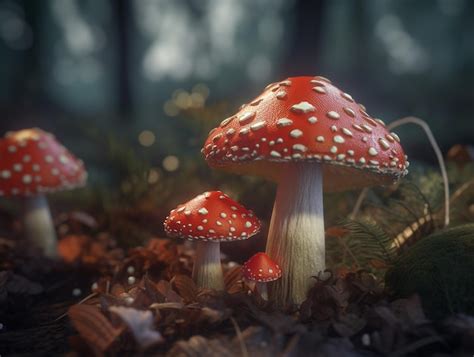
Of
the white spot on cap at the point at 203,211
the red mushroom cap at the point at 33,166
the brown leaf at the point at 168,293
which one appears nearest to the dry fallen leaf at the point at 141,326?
the brown leaf at the point at 168,293

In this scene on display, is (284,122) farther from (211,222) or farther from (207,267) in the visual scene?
(207,267)

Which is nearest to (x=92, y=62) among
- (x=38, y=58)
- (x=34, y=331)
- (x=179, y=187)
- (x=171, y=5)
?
(x=171, y=5)

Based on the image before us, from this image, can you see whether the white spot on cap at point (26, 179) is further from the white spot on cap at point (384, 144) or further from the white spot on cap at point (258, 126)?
the white spot on cap at point (384, 144)

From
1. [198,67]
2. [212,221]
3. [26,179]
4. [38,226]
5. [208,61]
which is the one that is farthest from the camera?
[208,61]

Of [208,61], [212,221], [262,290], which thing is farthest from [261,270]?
[208,61]

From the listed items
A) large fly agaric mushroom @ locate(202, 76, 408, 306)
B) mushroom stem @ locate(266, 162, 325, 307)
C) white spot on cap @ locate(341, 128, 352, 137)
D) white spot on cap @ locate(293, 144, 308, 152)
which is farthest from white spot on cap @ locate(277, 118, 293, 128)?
mushroom stem @ locate(266, 162, 325, 307)

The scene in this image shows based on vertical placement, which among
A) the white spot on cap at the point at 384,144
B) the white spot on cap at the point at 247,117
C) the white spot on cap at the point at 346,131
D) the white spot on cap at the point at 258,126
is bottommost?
the white spot on cap at the point at 384,144
